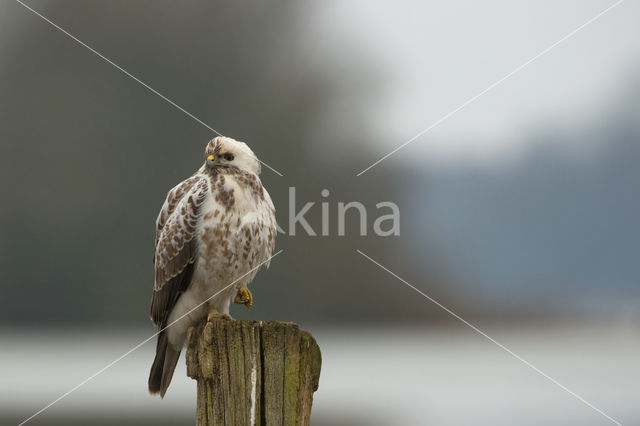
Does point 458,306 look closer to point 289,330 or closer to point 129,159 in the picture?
point 129,159

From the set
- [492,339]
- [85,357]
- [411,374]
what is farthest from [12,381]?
[492,339]

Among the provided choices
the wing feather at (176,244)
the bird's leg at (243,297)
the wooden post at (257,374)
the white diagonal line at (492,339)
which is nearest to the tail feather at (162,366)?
the wing feather at (176,244)

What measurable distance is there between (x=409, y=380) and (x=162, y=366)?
1951cm

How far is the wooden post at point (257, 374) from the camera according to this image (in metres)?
4.04

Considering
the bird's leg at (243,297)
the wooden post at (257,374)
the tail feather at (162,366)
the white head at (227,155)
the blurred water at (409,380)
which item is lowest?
the wooden post at (257,374)

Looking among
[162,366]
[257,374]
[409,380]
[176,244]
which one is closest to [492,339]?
[409,380]

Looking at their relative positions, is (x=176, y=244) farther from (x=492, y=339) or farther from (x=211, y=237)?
(x=492, y=339)

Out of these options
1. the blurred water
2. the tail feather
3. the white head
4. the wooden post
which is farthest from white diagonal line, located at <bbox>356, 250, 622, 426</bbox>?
the wooden post

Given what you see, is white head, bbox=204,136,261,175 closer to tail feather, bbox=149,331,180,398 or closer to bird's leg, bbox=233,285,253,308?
bird's leg, bbox=233,285,253,308

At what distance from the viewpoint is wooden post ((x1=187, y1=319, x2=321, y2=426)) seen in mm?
4043

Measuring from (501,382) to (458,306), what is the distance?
3273 mm

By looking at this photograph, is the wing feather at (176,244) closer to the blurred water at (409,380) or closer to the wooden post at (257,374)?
the wooden post at (257,374)

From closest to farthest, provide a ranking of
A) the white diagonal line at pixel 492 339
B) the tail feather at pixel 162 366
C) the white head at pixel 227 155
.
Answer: the white head at pixel 227 155, the tail feather at pixel 162 366, the white diagonal line at pixel 492 339

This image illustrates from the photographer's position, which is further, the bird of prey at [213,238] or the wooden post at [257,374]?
the bird of prey at [213,238]
